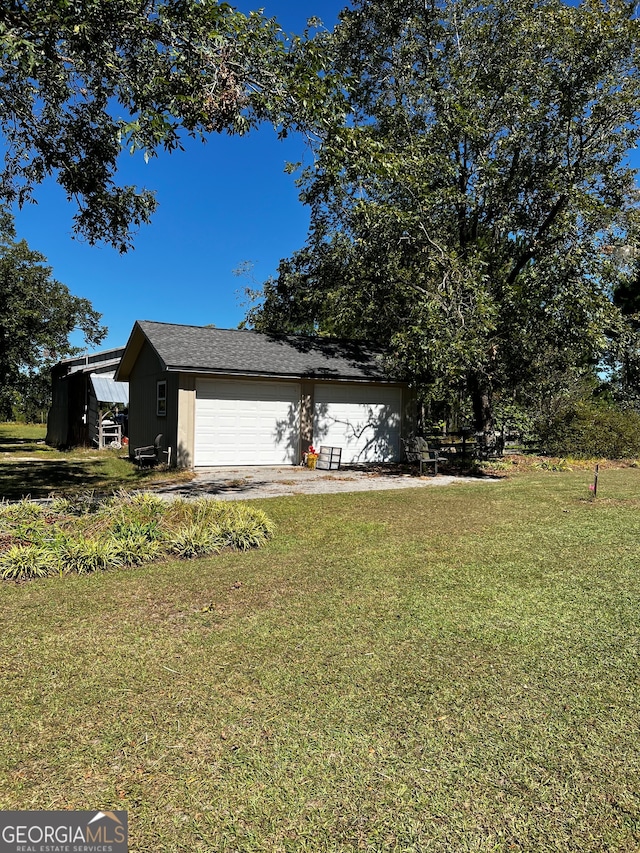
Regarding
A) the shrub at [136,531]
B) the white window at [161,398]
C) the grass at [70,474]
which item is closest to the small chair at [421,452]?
the grass at [70,474]

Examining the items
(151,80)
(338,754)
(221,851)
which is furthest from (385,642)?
(151,80)

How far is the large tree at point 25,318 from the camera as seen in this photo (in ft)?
64.3

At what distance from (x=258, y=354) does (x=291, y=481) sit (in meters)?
4.89

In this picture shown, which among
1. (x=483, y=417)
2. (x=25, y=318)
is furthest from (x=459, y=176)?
(x=25, y=318)

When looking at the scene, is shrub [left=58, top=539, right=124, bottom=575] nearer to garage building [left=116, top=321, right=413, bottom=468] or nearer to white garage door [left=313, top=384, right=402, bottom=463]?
garage building [left=116, top=321, right=413, bottom=468]

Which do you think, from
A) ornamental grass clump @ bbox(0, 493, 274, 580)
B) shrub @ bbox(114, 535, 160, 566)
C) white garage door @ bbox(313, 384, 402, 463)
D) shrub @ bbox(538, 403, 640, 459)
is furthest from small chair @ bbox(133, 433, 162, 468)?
shrub @ bbox(538, 403, 640, 459)

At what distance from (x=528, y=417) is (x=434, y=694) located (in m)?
16.1

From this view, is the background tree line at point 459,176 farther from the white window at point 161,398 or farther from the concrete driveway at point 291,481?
the white window at point 161,398

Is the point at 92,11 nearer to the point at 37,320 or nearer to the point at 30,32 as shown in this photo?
the point at 30,32

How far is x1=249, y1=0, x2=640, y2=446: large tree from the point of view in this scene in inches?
489

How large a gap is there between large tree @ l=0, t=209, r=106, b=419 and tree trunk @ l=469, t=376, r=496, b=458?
17.0m

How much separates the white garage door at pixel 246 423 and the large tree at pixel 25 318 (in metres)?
11.1

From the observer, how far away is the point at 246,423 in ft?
45.9

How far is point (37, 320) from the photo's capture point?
20.2m
